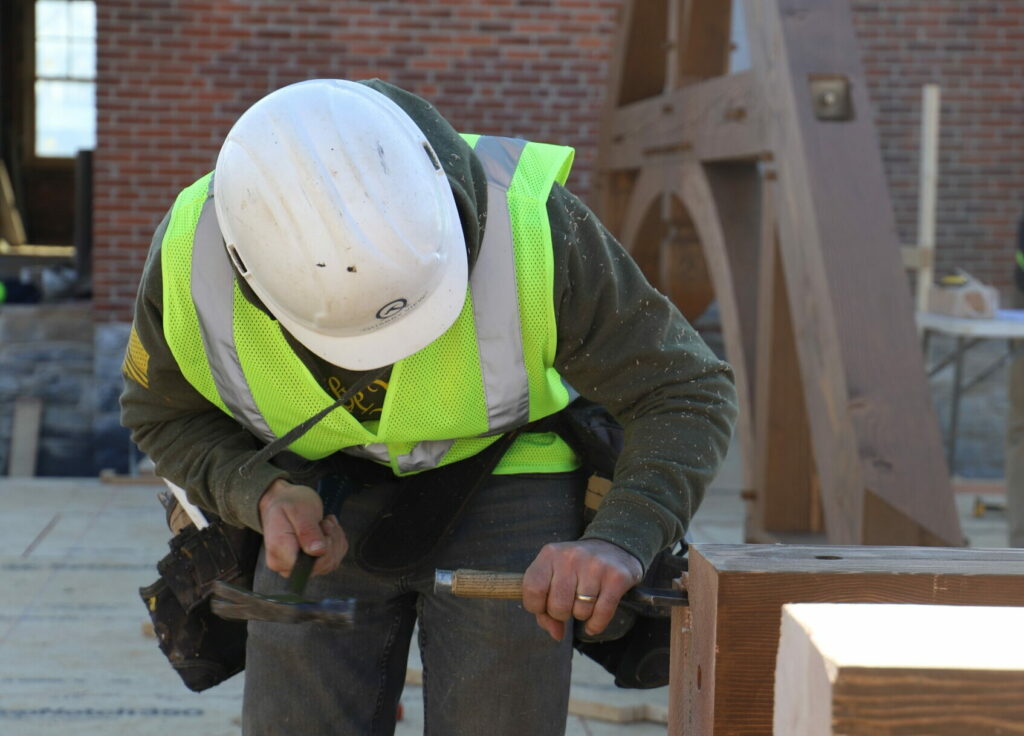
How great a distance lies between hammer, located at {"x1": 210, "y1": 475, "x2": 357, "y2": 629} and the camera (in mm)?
1963

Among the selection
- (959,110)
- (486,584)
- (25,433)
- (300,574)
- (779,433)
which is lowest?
(25,433)

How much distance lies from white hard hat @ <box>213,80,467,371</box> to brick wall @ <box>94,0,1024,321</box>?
6.78 metres

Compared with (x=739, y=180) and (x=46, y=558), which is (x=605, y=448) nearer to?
(x=739, y=180)

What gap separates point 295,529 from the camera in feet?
6.77

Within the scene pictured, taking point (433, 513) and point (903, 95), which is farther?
point (903, 95)

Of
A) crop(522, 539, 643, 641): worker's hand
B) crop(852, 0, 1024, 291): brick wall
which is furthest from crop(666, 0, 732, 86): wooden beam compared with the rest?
crop(522, 539, 643, 641): worker's hand

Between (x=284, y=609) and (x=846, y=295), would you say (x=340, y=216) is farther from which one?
(x=846, y=295)

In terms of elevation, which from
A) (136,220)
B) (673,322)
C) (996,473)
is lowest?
(996,473)

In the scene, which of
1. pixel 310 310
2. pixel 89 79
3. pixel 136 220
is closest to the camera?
pixel 310 310

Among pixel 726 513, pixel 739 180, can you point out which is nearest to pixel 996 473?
pixel 726 513

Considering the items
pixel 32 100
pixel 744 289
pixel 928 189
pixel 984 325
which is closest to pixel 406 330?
pixel 744 289

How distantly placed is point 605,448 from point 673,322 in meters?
0.29

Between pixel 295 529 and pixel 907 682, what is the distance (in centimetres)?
120

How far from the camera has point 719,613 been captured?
1.52 m
